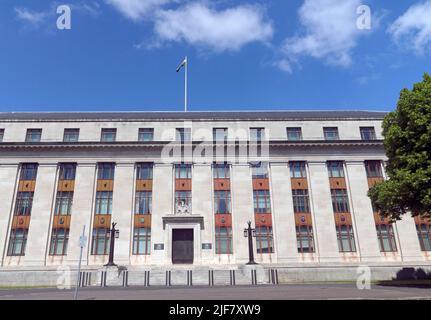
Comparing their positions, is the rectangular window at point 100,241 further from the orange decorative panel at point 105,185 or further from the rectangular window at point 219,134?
the rectangular window at point 219,134

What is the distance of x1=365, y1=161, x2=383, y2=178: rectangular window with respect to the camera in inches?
A: 1502

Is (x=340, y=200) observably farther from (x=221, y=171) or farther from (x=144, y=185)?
(x=144, y=185)

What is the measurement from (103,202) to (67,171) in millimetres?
5913

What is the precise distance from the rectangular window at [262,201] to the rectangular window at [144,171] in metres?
12.5

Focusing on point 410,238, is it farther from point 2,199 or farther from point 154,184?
point 2,199

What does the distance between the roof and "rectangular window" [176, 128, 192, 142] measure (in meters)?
1.47

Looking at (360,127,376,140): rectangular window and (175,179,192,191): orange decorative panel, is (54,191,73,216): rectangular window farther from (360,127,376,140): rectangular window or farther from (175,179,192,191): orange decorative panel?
(360,127,376,140): rectangular window

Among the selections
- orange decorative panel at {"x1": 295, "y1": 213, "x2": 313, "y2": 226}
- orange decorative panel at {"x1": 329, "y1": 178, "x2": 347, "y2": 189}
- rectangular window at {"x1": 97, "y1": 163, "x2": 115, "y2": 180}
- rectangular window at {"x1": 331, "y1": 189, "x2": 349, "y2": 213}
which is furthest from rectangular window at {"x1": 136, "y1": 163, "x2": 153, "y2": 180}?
rectangular window at {"x1": 331, "y1": 189, "x2": 349, "y2": 213}

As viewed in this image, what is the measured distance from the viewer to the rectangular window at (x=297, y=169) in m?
38.2

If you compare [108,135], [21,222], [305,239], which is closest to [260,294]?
[305,239]

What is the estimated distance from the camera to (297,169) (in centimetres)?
3850
